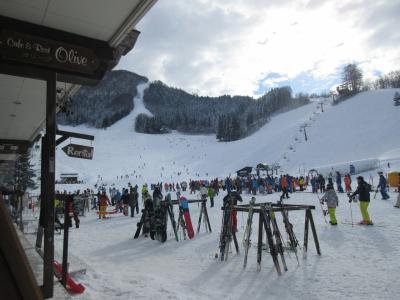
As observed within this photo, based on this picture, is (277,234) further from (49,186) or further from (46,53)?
(46,53)

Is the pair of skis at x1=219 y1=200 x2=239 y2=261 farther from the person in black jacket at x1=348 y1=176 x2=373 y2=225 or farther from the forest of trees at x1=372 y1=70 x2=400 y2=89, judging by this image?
the forest of trees at x1=372 y1=70 x2=400 y2=89

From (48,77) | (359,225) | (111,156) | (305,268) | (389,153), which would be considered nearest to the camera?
(48,77)

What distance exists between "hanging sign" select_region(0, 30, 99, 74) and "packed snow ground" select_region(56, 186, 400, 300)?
3251mm

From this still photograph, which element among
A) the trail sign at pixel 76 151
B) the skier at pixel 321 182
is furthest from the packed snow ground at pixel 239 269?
the skier at pixel 321 182


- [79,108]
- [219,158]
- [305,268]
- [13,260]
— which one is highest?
[79,108]

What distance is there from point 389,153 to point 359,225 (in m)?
33.1

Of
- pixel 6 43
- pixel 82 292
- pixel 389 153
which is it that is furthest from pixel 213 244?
pixel 389 153

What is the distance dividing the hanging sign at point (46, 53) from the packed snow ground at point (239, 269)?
3251mm

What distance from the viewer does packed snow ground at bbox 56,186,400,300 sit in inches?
230

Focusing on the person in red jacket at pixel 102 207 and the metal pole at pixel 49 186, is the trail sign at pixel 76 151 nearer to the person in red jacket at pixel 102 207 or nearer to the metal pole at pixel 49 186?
the metal pole at pixel 49 186

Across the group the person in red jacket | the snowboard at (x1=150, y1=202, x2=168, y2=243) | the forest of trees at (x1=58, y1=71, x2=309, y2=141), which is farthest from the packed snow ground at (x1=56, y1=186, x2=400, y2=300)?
the forest of trees at (x1=58, y1=71, x2=309, y2=141)

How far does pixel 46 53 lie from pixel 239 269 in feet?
18.6

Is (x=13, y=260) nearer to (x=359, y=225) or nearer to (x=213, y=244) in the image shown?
(x=213, y=244)

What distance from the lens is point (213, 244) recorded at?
1047 centimetres
